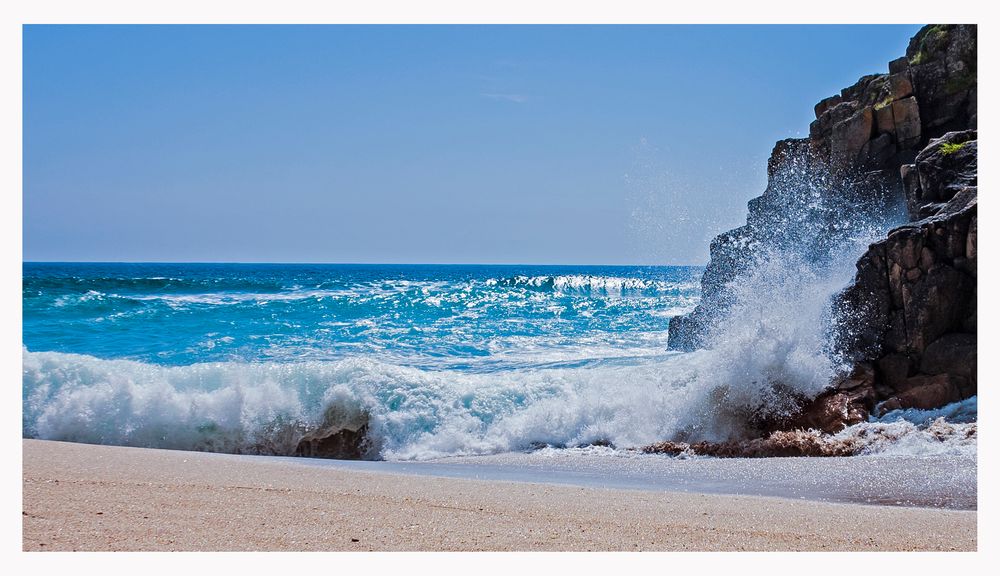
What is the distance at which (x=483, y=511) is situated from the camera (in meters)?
3.92

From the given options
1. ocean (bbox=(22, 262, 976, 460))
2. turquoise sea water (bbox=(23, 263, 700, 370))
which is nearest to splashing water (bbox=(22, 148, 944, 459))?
Result: ocean (bbox=(22, 262, 976, 460))

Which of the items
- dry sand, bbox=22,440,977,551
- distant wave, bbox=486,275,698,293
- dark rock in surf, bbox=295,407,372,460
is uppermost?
distant wave, bbox=486,275,698,293

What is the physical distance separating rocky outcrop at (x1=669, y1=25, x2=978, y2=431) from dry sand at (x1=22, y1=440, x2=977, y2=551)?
2249 mm

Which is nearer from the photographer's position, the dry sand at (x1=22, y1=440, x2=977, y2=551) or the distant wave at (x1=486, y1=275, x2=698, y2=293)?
the dry sand at (x1=22, y1=440, x2=977, y2=551)

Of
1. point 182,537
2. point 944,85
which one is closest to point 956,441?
point 182,537

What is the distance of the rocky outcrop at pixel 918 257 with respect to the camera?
6.13 m

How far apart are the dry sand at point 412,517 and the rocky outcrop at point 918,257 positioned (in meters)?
2.25

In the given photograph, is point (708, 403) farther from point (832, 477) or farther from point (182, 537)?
point (182, 537)

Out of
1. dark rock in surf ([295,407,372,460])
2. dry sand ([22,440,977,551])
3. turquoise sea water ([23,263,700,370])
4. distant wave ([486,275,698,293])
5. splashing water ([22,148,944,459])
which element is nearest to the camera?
dry sand ([22,440,977,551])

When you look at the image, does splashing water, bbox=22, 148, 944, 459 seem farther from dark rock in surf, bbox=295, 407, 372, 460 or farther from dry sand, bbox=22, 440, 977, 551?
dry sand, bbox=22, 440, 977, 551

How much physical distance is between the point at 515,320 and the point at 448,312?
5.59 ft

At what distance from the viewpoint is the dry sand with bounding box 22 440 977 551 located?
315 cm

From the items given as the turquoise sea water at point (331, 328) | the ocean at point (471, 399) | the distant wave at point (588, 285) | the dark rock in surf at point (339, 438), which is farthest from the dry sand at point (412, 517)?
the distant wave at point (588, 285)

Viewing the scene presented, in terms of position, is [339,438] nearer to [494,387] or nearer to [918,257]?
[494,387]
